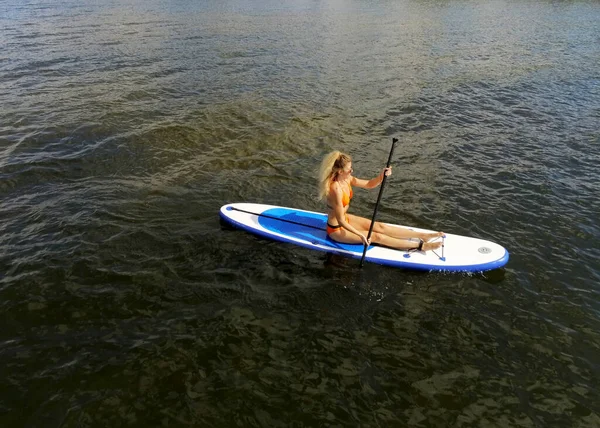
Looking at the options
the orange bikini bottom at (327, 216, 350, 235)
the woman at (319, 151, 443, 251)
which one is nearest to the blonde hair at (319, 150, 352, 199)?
the woman at (319, 151, 443, 251)

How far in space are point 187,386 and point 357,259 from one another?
4.47 m

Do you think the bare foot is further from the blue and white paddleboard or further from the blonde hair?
the blonde hair

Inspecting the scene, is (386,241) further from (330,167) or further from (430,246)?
(330,167)

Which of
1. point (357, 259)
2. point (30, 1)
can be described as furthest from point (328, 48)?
point (30, 1)

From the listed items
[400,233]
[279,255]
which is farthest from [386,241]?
[279,255]

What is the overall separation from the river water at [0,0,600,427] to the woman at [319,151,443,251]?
2.22ft

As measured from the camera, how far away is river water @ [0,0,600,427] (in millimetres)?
6242

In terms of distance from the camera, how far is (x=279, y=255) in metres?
9.42

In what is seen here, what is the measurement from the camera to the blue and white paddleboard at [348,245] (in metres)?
8.76

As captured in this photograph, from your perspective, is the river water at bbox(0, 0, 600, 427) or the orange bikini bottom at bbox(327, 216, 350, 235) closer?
the river water at bbox(0, 0, 600, 427)

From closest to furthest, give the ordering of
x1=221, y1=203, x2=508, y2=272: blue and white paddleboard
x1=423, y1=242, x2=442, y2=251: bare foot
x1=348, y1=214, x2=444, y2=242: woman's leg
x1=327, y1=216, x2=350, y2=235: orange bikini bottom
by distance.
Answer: x1=221, y1=203, x2=508, y2=272: blue and white paddleboard → x1=423, y1=242, x2=442, y2=251: bare foot → x1=327, y1=216, x2=350, y2=235: orange bikini bottom → x1=348, y1=214, x2=444, y2=242: woman's leg

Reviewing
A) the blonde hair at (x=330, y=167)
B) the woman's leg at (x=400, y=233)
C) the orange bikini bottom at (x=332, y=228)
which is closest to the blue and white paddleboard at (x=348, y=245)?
the orange bikini bottom at (x=332, y=228)

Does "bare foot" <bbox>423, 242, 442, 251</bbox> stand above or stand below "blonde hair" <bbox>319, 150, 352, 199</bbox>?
below

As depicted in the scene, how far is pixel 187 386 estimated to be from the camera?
20.6 feet
